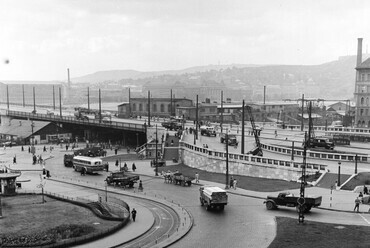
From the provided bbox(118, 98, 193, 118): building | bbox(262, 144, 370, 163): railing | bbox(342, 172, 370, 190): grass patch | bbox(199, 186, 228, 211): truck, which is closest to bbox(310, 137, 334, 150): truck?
bbox(262, 144, 370, 163): railing

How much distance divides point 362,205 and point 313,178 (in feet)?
32.3

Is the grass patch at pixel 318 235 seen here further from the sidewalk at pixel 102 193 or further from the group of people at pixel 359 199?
the sidewalk at pixel 102 193

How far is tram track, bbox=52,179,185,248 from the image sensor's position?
29.0 metres

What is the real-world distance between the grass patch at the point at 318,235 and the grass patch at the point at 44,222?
12211mm

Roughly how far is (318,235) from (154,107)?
10063cm

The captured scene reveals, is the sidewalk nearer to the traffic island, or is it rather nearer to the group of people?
the traffic island

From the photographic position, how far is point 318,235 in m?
29.0

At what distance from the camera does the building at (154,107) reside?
121312 mm

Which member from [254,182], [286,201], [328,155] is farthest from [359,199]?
[328,155]

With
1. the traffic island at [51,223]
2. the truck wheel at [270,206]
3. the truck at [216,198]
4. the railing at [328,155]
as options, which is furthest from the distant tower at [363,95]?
the traffic island at [51,223]

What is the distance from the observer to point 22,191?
4525cm

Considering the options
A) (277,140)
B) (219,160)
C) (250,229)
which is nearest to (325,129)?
(277,140)

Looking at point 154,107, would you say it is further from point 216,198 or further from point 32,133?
point 216,198

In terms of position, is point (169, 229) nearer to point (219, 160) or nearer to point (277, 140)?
point (219, 160)
